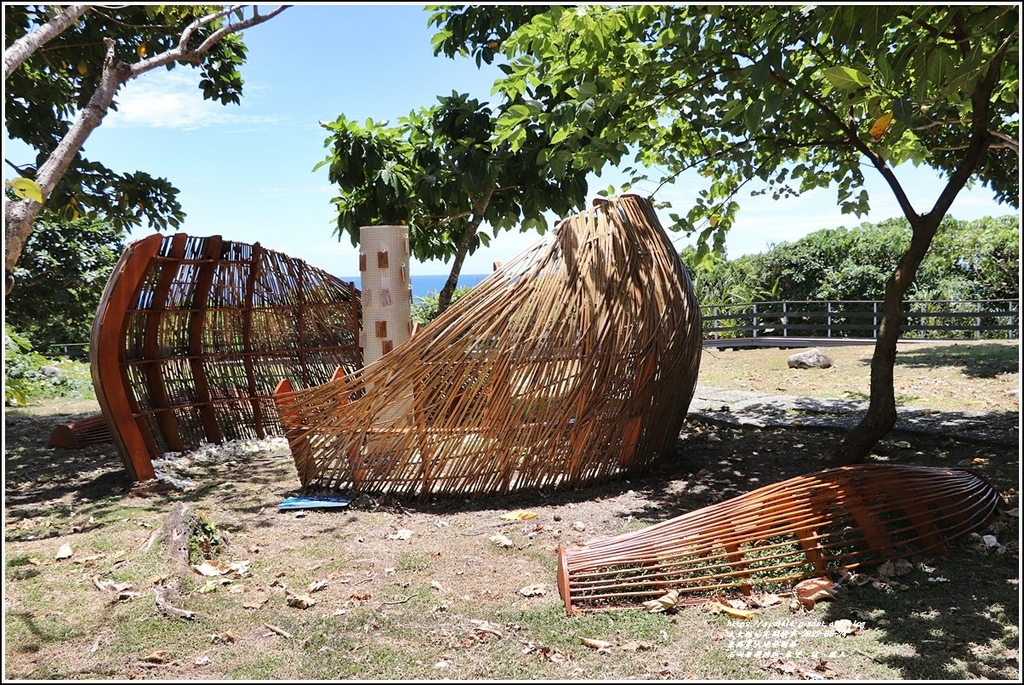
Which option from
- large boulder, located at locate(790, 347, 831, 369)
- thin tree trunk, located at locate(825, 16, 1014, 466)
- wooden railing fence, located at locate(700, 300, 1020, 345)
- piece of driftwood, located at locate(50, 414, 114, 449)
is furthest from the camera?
wooden railing fence, located at locate(700, 300, 1020, 345)

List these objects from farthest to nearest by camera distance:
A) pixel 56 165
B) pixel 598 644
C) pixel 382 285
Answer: pixel 382 285
pixel 598 644
pixel 56 165

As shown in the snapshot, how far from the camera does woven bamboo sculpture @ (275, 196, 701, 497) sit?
5.85 metres

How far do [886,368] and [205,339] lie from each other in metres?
6.91

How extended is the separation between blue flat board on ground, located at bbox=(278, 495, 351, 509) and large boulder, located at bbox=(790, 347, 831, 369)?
10280 millimetres

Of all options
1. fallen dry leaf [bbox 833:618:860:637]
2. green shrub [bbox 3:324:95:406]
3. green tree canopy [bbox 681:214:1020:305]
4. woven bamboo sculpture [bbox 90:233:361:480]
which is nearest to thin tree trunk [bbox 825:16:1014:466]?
fallen dry leaf [bbox 833:618:860:637]

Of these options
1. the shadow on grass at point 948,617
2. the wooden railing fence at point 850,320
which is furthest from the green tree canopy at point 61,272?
the wooden railing fence at point 850,320

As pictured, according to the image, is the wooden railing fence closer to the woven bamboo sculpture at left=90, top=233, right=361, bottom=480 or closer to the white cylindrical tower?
the woven bamboo sculpture at left=90, top=233, right=361, bottom=480

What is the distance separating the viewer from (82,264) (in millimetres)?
13305

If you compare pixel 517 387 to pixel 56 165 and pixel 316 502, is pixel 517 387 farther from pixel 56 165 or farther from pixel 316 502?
pixel 56 165

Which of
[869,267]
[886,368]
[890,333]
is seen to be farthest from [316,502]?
[869,267]

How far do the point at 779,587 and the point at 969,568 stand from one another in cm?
116

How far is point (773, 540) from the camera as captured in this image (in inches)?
184

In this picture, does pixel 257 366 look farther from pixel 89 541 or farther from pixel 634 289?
pixel 634 289

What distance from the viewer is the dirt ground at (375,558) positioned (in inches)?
133
